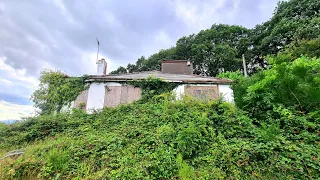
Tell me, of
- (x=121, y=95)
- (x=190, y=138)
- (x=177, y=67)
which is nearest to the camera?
(x=190, y=138)

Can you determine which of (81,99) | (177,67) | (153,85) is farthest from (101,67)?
(177,67)

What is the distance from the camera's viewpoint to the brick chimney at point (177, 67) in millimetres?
14789

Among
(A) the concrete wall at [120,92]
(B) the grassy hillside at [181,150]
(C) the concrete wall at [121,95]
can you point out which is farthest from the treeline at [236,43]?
(B) the grassy hillside at [181,150]

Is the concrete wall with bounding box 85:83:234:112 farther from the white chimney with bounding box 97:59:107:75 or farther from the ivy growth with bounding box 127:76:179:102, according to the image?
the white chimney with bounding box 97:59:107:75

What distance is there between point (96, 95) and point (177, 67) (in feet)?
25.6

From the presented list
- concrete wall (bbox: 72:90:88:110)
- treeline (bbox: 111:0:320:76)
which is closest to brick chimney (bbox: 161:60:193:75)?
concrete wall (bbox: 72:90:88:110)

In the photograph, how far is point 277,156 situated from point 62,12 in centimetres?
1114

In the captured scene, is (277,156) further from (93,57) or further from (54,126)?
(93,57)

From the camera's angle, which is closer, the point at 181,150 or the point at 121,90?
the point at 181,150

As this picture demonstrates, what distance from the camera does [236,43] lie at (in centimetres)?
2331

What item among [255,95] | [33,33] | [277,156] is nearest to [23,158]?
[277,156]

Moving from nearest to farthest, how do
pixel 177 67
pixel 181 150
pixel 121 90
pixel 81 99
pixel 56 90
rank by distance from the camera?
pixel 181 150, pixel 121 90, pixel 81 99, pixel 56 90, pixel 177 67

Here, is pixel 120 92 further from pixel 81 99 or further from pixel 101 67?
pixel 101 67

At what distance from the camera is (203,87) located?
1081cm
